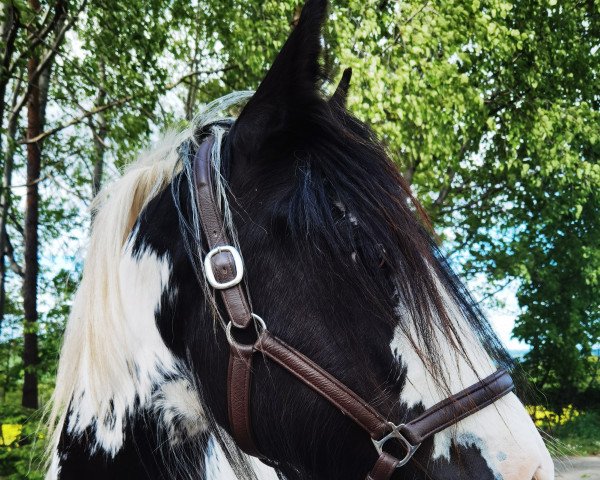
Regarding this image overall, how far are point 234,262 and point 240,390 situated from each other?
276 mm

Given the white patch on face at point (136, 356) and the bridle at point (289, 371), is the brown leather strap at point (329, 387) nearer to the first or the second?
the bridle at point (289, 371)

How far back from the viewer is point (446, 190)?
1159 centimetres

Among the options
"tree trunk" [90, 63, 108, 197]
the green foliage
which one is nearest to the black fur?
"tree trunk" [90, 63, 108, 197]

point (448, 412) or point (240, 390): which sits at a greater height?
point (240, 390)

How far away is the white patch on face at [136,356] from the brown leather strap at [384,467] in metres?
0.52

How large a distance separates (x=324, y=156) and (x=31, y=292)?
7467 millimetres

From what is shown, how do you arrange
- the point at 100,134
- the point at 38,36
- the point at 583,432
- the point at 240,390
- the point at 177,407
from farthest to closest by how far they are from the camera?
the point at 583,432
the point at 100,134
the point at 38,36
the point at 177,407
the point at 240,390

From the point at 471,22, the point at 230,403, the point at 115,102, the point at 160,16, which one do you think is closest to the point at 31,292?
the point at 115,102

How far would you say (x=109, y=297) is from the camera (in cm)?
144

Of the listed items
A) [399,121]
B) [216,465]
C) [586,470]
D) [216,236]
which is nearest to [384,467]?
[216,465]

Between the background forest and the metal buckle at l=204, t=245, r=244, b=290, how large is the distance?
1.61 feet

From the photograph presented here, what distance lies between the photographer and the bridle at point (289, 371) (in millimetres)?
1128

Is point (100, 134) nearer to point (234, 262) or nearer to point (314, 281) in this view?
point (234, 262)

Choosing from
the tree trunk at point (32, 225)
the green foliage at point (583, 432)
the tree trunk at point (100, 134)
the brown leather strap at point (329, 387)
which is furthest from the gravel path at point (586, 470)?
the tree trunk at point (32, 225)
